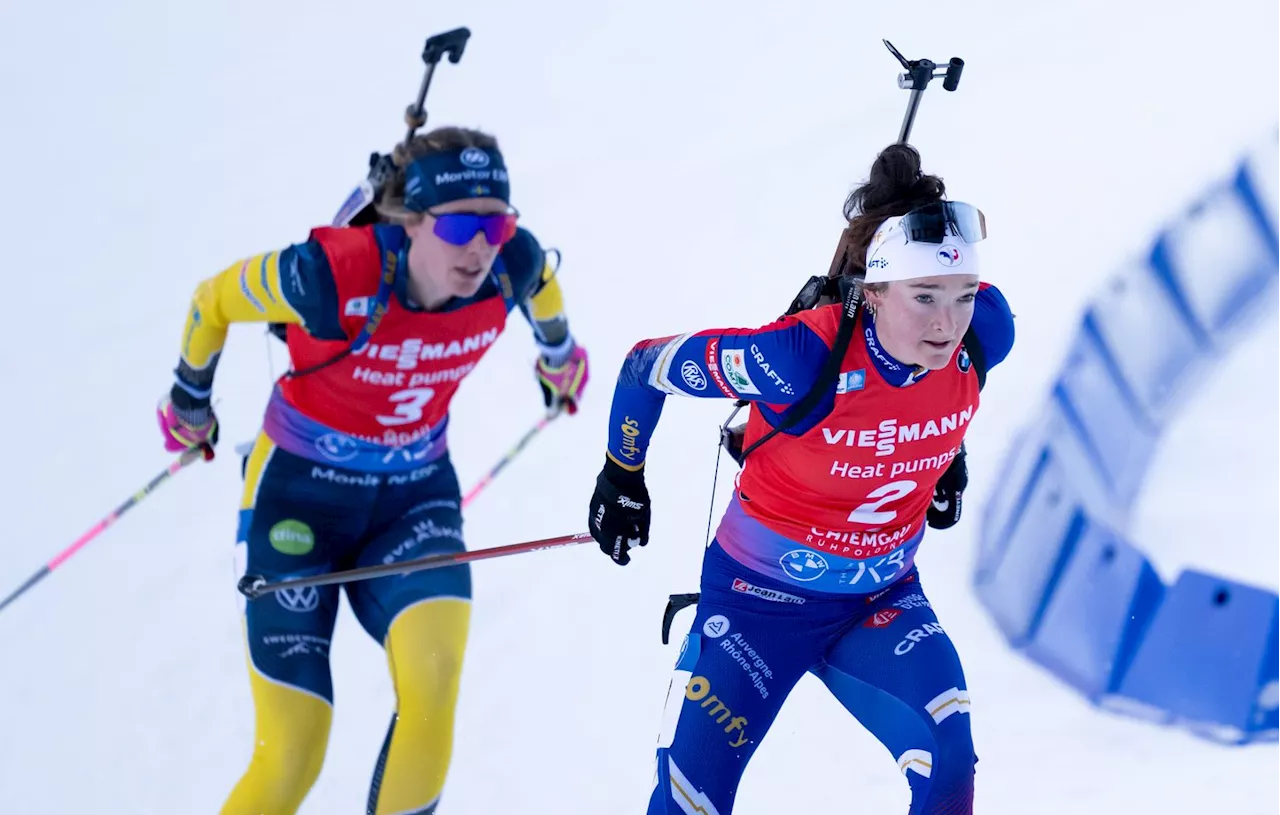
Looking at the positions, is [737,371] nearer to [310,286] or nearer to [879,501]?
[879,501]

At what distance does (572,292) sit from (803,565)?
4.83 metres

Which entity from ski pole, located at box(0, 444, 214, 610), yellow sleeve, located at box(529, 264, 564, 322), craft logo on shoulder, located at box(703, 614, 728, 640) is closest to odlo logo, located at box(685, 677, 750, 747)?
craft logo on shoulder, located at box(703, 614, 728, 640)

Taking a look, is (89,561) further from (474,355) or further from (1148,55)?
(1148,55)

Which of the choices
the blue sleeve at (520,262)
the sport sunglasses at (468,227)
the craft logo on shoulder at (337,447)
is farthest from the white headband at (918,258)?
the craft logo on shoulder at (337,447)

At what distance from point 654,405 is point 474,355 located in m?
1.03

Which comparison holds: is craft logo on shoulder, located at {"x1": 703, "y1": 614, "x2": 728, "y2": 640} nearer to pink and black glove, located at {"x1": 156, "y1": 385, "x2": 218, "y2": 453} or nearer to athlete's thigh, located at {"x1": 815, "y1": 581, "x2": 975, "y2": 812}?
athlete's thigh, located at {"x1": 815, "y1": 581, "x2": 975, "y2": 812}

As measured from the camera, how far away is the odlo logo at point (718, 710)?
3.18 metres

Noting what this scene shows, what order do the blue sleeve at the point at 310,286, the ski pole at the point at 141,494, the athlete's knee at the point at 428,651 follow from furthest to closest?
1. the ski pole at the point at 141,494
2. the blue sleeve at the point at 310,286
3. the athlete's knee at the point at 428,651

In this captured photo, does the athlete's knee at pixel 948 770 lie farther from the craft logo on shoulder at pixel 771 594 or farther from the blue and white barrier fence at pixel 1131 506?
the blue and white barrier fence at pixel 1131 506

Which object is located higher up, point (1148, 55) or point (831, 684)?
point (1148, 55)

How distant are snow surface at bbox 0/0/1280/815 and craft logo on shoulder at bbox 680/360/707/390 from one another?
1.84m

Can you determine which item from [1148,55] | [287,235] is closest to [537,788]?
[287,235]

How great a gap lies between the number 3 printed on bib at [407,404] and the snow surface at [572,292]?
784mm

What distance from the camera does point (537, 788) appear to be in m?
4.76
